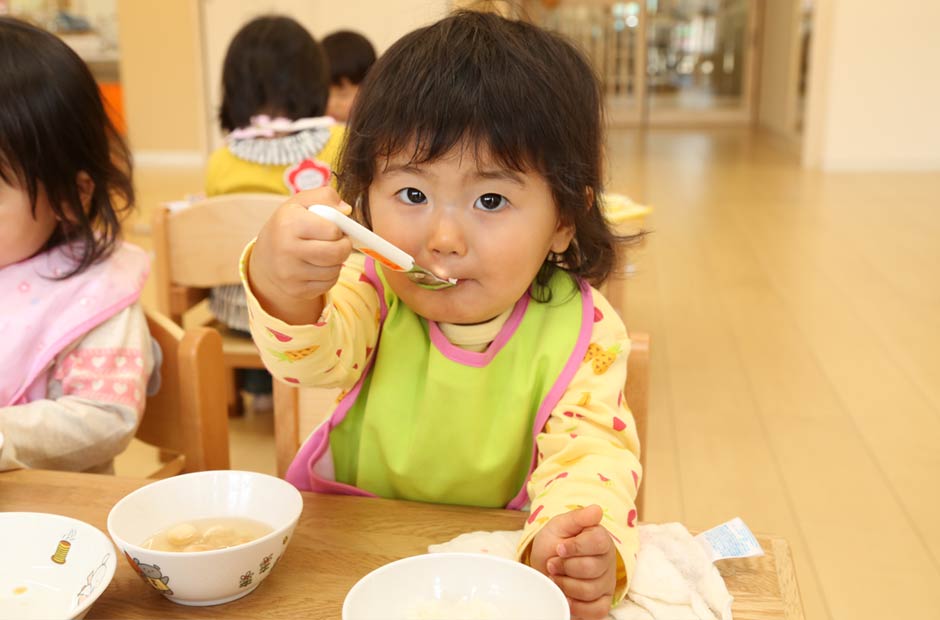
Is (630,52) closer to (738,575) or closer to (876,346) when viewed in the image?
(876,346)

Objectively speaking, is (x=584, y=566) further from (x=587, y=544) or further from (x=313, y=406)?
(x=313, y=406)

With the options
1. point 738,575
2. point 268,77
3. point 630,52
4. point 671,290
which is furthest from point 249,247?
Answer: point 630,52

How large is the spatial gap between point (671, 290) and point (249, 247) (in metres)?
2.79

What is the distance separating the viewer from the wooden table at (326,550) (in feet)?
1.95

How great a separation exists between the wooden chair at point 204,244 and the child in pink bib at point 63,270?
533 mm

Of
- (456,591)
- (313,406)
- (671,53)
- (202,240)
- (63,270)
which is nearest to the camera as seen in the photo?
(456,591)

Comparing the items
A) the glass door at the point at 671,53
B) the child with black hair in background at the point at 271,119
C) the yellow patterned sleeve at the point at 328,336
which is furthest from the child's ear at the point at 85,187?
the glass door at the point at 671,53

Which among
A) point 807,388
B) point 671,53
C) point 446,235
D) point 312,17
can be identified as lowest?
point 807,388

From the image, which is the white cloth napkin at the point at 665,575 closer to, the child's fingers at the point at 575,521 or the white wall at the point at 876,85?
the child's fingers at the point at 575,521

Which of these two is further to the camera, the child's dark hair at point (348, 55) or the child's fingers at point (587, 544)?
the child's dark hair at point (348, 55)

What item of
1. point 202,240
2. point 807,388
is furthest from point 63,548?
point 807,388

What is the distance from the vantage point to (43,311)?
107 centimetres

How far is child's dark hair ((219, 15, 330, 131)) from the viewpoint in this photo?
240 centimetres

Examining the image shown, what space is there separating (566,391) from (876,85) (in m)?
5.84
